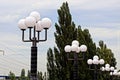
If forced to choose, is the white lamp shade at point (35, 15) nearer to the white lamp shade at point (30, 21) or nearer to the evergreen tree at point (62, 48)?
the white lamp shade at point (30, 21)

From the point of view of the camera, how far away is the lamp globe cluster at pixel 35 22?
452 inches

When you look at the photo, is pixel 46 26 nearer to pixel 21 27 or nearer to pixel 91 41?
pixel 21 27

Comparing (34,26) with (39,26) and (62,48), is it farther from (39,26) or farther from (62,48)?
(62,48)

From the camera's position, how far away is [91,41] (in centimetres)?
2591

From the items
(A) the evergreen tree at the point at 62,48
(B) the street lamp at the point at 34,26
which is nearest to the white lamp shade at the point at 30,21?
(B) the street lamp at the point at 34,26

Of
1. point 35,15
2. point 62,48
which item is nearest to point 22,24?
point 35,15

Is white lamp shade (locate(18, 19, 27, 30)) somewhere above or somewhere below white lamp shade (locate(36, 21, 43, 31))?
above

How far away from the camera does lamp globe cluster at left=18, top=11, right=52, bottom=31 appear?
→ 37.6ft

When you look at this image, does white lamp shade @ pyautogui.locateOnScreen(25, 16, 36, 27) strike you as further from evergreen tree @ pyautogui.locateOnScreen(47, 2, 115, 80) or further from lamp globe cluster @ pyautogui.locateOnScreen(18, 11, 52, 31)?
evergreen tree @ pyautogui.locateOnScreen(47, 2, 115, 80)

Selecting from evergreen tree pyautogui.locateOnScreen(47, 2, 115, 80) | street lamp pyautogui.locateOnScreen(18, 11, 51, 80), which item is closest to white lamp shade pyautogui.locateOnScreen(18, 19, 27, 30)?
street lamp pyautogui.locateOnScreen(18, 11, 51, 80)

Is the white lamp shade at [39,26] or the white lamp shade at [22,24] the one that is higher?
the white lamp shade at [22,24]

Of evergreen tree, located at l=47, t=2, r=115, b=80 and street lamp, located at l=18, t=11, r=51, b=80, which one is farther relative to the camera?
evergreen tree, located at l=47, t=2, r=115, b=80

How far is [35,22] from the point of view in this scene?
38.0ft

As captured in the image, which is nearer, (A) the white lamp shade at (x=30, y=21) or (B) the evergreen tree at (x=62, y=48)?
(A) the white lamp shade at (x=30, y=21)
